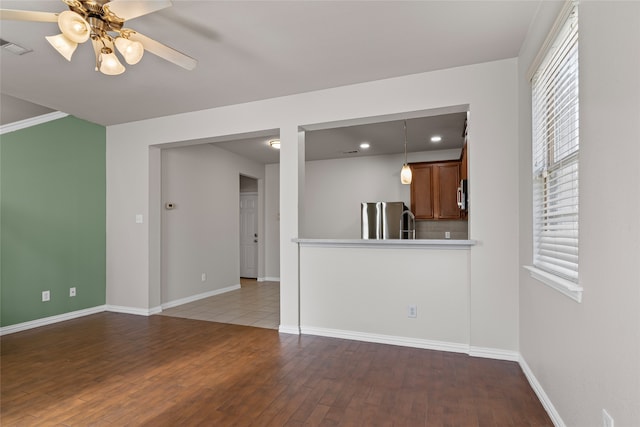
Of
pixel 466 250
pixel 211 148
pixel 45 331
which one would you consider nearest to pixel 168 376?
pixel 45 331

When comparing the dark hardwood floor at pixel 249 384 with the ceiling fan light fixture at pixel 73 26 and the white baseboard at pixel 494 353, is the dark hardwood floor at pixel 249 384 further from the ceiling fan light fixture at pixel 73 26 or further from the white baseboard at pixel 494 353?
the ceiling fan light fixture at pixel 73 26

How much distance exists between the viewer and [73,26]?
1824 millimetres

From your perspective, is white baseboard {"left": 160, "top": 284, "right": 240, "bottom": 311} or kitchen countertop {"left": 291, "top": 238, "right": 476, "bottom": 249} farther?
white baseboard {"left": 160, "top": 284, "right": 240, "bottom": 311}

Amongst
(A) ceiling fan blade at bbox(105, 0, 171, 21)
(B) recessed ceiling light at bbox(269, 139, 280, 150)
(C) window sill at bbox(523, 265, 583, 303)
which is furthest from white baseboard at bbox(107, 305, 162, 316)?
(C) window sill at bbox(523, 265, 583, 303)

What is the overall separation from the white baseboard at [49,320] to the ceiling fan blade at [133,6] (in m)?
3.79

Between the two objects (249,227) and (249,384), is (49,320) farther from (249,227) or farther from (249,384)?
(249,227)

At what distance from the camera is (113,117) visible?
4.42 meters

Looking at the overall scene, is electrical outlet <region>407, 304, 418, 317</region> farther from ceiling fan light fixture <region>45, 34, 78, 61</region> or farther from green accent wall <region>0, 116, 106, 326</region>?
green accent wall <region>0, 116, 106, 326</region>

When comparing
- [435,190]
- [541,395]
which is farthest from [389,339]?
[435,190]

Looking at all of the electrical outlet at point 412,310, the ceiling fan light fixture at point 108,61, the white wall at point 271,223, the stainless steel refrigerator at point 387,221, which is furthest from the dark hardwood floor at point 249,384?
the white wall at point 271,223

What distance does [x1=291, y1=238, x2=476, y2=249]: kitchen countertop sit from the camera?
3.07 meters

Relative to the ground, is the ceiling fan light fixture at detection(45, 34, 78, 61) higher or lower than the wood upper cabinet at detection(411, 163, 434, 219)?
higher

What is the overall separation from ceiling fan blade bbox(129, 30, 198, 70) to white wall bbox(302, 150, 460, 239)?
4.78m

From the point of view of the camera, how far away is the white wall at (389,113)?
291 centimetres
